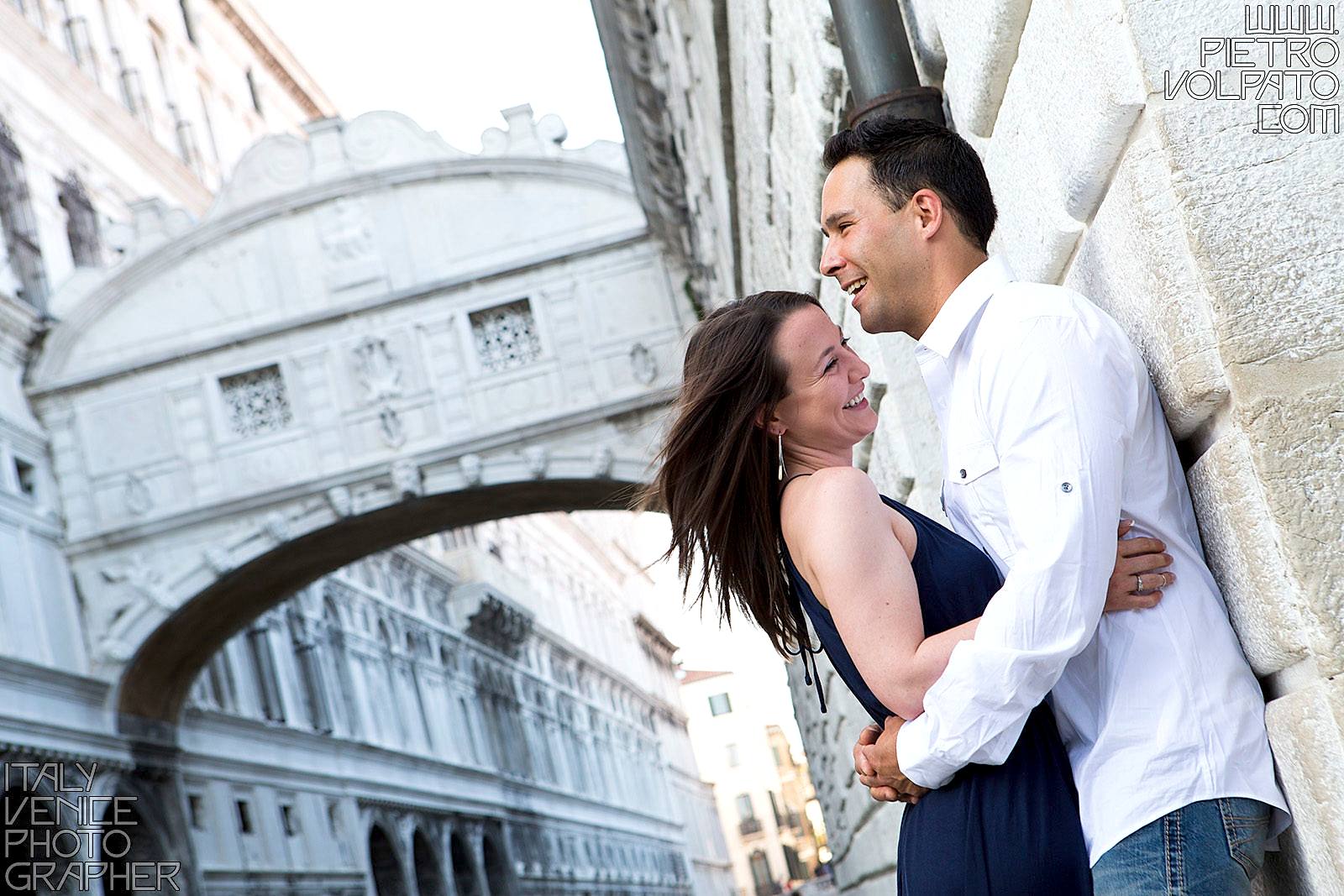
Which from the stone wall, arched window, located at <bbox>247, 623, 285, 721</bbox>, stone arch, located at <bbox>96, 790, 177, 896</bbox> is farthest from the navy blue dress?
arched window, located at <bbox>247, 623, 285, 721</bbox>

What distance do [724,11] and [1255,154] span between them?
15.8ft

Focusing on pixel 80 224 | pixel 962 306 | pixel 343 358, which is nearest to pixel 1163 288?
pixel 962 306

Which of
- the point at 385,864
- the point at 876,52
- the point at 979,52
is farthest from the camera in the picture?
the point at 385,864

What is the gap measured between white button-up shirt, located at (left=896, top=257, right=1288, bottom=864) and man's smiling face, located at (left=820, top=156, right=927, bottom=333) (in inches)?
5.6

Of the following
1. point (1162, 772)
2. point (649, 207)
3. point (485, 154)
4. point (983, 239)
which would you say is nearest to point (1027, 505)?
point (1162, 772)

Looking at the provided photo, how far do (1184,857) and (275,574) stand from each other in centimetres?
1484

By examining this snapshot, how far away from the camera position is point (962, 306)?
1935 mm

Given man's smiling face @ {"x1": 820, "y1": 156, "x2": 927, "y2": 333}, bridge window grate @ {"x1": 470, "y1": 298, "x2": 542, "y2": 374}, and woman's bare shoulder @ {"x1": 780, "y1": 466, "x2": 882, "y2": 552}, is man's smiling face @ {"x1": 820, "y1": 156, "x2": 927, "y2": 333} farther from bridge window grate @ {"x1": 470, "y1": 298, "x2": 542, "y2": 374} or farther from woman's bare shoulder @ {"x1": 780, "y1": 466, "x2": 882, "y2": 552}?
bridge window grate @ {"x1": 470, "y1": 298, "x2": 542, "y2": 374}

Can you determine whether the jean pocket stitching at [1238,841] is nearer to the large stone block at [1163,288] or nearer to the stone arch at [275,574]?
the large stone block at [1163,288]

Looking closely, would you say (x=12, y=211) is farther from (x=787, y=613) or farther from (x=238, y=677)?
(x=787, y=613)

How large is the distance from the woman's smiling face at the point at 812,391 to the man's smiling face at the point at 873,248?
7 centimetres

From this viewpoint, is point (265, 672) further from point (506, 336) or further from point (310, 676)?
point (506, 336)

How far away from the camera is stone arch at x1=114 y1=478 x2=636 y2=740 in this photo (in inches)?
588

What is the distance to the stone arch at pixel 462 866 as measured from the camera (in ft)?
85.5
